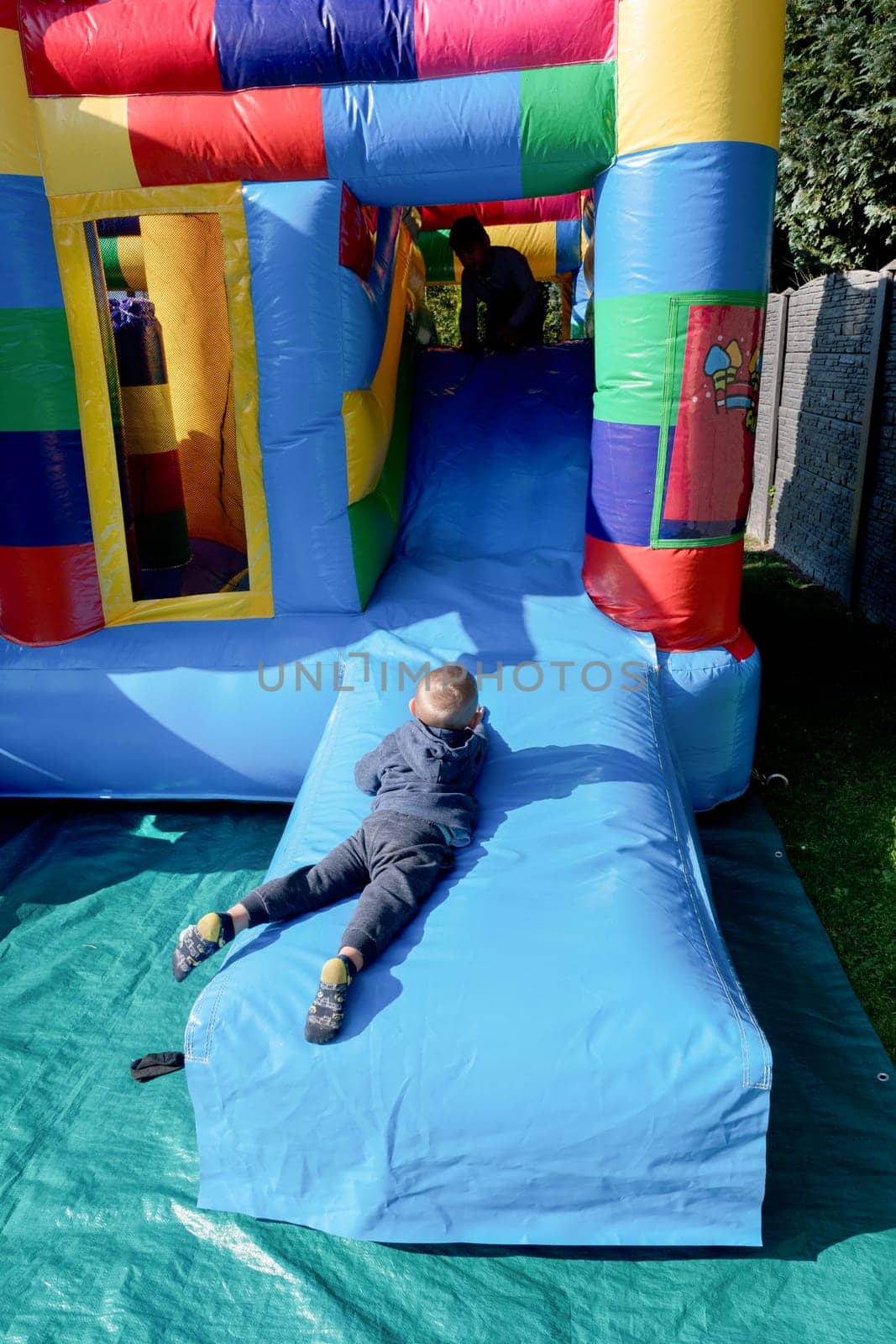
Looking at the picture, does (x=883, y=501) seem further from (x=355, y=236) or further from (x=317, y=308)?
(x=317, y=308)

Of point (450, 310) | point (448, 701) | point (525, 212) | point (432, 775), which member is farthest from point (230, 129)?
point (450, 310)

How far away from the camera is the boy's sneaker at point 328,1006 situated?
1923 millimetres

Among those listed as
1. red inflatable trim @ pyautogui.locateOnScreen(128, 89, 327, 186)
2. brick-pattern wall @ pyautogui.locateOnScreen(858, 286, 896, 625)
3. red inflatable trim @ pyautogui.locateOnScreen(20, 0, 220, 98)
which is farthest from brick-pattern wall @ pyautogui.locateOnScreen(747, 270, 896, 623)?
red inflatable trim @ pyautogui.locateOnScreen(20, 0, 220, 98)

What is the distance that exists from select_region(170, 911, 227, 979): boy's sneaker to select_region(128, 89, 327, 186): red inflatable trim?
2236 millimetres

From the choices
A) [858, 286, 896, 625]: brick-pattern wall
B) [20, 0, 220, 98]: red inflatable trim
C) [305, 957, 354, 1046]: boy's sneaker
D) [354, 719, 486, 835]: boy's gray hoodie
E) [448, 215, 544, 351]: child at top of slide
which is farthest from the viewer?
[858, 286, 896, 625]: brick-pattern wall

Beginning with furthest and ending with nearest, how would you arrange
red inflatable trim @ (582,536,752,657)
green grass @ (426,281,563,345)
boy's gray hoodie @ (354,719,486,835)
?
1. green grass @ (426,281,563,345)
2. red inflatable trim @ (582,536,752,657)
3. boy's gray hoodie @ (354,719,486,835)

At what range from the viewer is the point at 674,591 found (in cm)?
329

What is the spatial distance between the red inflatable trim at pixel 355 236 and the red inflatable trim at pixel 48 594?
4.19 feet

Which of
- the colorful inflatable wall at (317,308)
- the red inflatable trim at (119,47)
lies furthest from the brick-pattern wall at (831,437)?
the red inflatable trim at (119,47)

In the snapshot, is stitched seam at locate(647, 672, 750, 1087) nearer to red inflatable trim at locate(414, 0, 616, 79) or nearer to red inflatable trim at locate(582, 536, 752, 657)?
red inflatable trim at locate(582, 536, 752, 657)

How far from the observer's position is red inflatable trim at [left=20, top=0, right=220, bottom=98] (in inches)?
117

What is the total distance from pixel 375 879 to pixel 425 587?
155 cm

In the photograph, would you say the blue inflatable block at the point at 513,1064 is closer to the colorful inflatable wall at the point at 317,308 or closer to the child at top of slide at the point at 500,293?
the colorful inflatable wall at the point at 317,308

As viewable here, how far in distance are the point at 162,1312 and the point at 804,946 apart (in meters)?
1.82
